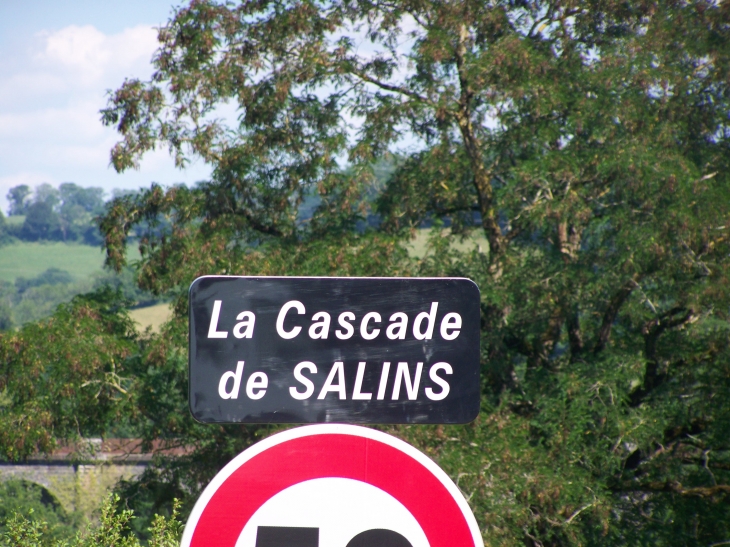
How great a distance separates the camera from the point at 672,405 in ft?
35.9

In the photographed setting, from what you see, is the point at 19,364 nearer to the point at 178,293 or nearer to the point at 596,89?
the point at 178,293

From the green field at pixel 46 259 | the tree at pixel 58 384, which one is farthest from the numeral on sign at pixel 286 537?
the green field at pixel 46 259

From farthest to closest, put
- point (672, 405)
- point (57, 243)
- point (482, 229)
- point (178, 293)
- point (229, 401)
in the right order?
point (57, 243) < point (482, 229) < point (178, 293) < point (672, 405) < point (229, 401)

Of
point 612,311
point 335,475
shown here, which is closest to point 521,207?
point 612,311

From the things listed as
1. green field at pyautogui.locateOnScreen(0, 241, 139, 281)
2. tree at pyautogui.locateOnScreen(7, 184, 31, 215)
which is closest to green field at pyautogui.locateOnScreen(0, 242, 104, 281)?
green field at pyautogui.locateOnScreen(0, 241, 139, 281)

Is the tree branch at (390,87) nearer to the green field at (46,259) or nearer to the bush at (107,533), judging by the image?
the bush at (107,533)

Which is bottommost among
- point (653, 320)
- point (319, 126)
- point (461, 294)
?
point (653, 320)

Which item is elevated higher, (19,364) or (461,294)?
(461,294)

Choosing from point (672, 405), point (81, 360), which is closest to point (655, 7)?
point (672, 405)

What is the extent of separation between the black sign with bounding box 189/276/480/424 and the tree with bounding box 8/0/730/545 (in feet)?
24.7

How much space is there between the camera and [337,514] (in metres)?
1.73

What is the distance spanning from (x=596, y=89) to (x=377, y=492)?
10.4m

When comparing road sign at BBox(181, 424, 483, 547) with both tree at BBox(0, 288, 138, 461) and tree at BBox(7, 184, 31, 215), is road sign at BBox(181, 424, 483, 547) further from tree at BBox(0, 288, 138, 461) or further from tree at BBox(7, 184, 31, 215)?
tree at BBox(7, 184, 31, 215)

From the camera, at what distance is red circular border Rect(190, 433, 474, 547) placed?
68.2 inches
